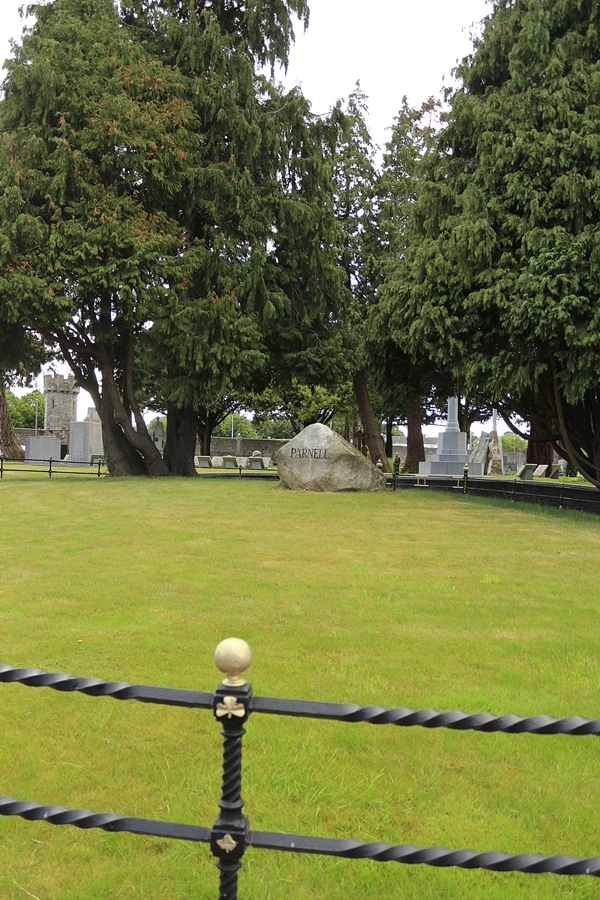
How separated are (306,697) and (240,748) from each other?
2.23 m

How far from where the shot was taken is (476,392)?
54.3 feet

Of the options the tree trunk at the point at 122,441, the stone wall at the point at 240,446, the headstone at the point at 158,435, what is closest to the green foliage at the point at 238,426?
the stone wall at the point at 240,446

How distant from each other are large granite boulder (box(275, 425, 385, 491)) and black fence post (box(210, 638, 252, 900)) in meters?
16.2

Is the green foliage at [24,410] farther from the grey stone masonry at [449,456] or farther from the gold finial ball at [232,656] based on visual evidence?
the gold finial ball at [232,656]

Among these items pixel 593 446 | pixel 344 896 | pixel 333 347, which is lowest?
pixel 344 896

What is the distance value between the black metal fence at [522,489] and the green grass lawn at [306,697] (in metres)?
6.99

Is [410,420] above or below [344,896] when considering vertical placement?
above

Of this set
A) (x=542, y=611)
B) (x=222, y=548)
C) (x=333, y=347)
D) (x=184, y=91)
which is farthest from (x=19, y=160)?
(x=542, y=611)

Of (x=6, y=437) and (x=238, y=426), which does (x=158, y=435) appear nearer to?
(x=6, y=437)

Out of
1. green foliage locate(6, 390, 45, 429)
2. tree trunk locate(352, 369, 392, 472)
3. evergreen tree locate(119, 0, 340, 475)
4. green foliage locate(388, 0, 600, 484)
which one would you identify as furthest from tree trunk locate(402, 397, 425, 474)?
green foliage locate(6, 390, 45, 429)

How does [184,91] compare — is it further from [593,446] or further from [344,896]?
[344,896]

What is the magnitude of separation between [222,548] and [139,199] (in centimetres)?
1420

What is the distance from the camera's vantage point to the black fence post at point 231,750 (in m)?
1.81

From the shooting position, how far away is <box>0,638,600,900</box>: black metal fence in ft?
5.86
